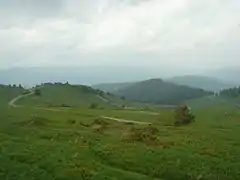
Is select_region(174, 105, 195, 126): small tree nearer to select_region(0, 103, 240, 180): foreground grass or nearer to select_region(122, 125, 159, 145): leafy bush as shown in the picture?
select_region(0, 103, 240, 180): foreground grass

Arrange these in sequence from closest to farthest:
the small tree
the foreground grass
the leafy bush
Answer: the foreground grass, the leafy bush, the small tree

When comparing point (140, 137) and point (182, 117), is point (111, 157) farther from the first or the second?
point (182, 117)

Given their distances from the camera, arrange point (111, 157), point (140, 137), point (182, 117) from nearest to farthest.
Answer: point (111, 157)
point (140, 137)
point (182, 117)

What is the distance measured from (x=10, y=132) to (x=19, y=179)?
2665 centimetres

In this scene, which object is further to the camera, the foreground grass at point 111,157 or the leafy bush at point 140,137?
the leafy bush at point 140,137

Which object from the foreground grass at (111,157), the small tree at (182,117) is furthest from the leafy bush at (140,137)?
the small tree at (182,117)

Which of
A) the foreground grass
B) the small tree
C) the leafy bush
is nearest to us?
the foreground grass

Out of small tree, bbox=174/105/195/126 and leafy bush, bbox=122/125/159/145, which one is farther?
→ small tree, bbox=174/105/195/126

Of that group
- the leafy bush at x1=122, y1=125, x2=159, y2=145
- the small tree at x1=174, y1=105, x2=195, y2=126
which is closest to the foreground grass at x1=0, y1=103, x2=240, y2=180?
the leafy bush at x1=122, y1=125, x2=159, y2=145

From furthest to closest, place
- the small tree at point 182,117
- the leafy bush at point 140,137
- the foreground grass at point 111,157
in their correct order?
the small tree at point 182,117
the leafy bush at point 140,137
the foreground grass at point 111,157

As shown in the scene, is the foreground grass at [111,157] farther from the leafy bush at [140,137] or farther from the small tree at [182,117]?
the small tree at [182,117]

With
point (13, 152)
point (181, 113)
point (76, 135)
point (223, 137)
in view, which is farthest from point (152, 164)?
point (181, 113)

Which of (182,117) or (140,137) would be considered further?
(182,117)

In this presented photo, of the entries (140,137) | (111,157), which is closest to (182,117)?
(140,137)
